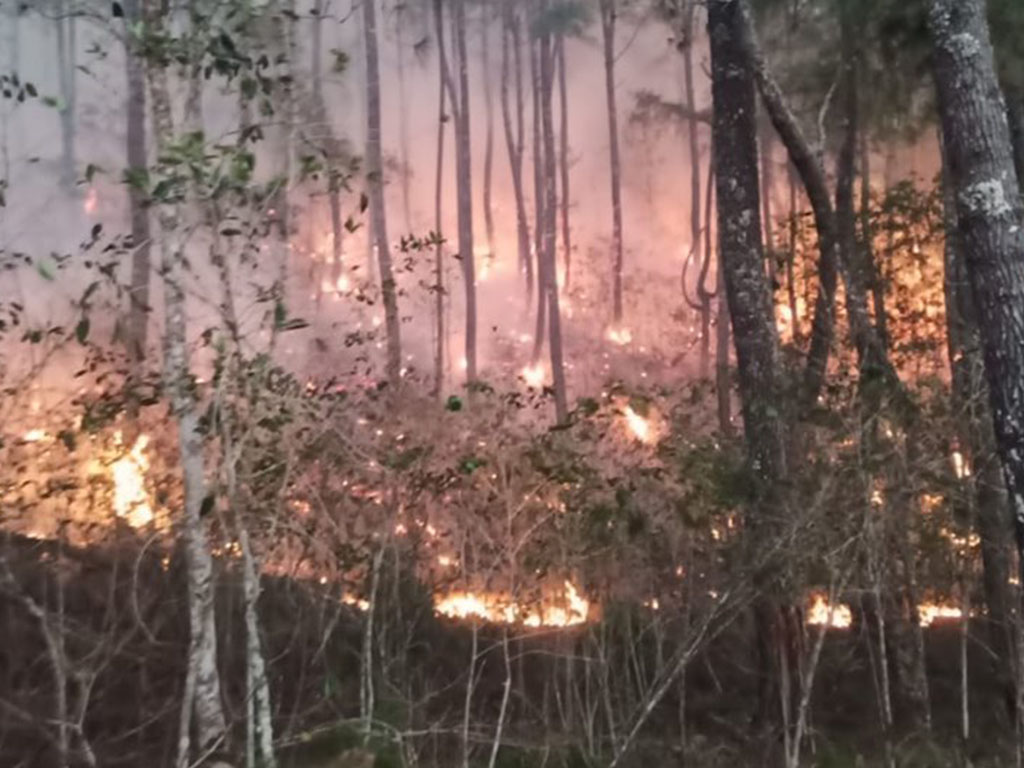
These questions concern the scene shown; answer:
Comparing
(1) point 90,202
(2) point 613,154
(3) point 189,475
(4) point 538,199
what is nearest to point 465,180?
(4) point 538,199

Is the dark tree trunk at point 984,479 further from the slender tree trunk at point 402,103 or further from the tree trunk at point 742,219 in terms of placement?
the slender tree trunk at point 402,103

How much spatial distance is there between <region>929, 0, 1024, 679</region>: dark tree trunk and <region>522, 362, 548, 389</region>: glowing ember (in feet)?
13.7

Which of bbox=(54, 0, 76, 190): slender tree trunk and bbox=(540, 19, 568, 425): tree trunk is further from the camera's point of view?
bbox=(540, 19, 568, 425): tree trunk

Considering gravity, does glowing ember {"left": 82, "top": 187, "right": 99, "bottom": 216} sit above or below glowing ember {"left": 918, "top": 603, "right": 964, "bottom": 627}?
above

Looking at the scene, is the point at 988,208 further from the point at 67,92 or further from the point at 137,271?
the point at 67,92

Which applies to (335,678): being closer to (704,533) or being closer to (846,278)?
(704,533)

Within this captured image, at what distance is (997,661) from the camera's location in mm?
6734

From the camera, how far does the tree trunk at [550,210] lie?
29.2 ft

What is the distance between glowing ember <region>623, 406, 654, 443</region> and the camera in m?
6.33

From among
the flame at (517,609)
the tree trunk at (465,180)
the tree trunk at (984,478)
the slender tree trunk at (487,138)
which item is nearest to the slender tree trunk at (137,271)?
the flame at (517,609)

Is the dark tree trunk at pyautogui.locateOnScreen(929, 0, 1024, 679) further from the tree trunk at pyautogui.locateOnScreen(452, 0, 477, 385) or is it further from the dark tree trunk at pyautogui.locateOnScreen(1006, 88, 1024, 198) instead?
the tree trunk at pyautogui.locateOnScreen(452, 0, 477, 385)

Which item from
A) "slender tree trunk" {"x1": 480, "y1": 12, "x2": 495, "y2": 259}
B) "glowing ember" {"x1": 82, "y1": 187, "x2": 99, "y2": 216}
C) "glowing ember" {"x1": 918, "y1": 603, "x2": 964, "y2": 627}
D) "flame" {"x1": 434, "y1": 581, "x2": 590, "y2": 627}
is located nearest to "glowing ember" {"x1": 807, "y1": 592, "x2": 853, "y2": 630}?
"glowing ember" {"x1": 918, "y1": 603, "x2": 964, "y2": 627}

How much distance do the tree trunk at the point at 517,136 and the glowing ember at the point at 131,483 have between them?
4.44 metres

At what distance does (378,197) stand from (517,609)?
12.3 ft
